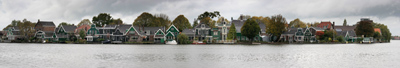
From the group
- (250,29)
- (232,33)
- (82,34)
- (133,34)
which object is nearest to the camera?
(250,29)

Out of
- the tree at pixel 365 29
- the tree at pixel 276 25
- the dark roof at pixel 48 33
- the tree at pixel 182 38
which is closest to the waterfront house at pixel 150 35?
the tree at pixel 182 38

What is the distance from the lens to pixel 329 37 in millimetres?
113750

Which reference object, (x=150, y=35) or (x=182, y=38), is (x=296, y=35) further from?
(x=150, y=35)

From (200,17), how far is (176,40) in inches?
1397

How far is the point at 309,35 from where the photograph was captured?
115312 millimetres

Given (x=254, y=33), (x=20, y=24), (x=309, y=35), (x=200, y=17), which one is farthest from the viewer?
(x=200, y=17)

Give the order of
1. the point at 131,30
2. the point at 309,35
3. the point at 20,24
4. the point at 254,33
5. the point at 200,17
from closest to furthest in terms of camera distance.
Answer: the point at 254,33, the point at 131,30, the point at 309,35, the point at 20,24, the point at 200,17

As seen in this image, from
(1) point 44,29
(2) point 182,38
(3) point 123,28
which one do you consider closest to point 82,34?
(3) point 123,28

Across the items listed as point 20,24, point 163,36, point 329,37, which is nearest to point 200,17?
point 163,36

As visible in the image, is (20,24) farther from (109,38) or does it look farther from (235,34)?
(235,34)

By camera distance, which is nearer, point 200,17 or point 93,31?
point 93,31

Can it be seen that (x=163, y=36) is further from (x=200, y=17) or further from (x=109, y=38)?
(x=200, y=17)

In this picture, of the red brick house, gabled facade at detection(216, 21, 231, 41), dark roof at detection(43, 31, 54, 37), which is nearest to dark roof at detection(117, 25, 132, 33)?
gabled facade at detection(216, 21, 231, 41)

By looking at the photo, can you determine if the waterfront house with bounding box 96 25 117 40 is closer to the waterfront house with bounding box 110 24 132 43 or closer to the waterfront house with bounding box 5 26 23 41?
the waterfront house with bounding box 110 24 132 43
